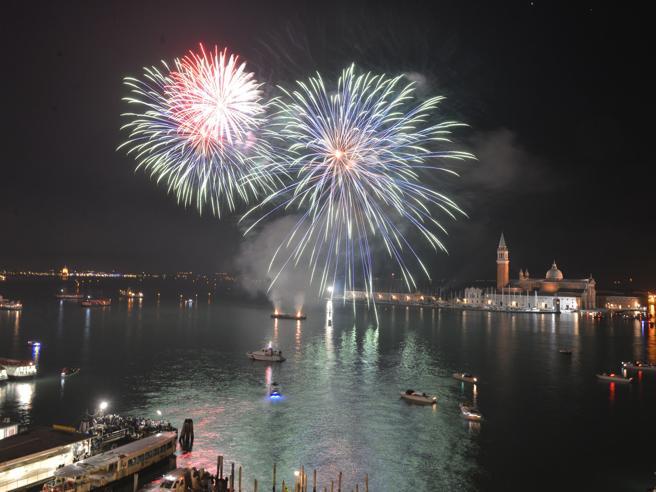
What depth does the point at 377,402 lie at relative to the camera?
28.8 m

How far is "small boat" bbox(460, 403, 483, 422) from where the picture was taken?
84.4 feet

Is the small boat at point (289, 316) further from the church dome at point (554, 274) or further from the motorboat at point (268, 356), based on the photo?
the church dome at point (554, 274)

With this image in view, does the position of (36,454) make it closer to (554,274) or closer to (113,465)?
(113,465)

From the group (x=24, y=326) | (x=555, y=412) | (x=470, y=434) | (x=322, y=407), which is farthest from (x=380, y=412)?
(x=24, y=326)

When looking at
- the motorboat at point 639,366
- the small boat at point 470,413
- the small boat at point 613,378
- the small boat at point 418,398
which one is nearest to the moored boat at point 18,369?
the small boat at point 418,398

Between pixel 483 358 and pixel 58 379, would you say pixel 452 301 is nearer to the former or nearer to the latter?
pixel 483 358

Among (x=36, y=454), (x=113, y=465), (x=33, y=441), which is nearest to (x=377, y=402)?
(x=113, y=465)

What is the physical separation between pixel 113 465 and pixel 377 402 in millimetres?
15066

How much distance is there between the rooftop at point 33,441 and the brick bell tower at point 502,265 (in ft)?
391

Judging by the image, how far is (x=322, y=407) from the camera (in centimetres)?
2761

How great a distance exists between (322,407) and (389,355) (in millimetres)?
18530

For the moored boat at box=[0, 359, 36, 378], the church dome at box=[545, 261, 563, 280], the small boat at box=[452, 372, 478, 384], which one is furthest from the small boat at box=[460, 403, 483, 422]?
the church dome at box=[545, 261, 563, 280]

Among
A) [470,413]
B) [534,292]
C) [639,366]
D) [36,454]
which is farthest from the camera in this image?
[534,292]

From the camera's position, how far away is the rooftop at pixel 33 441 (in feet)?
55.6
